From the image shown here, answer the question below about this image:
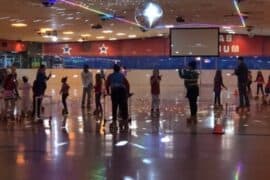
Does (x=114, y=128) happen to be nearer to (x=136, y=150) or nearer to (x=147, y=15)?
(x=136, y=150)

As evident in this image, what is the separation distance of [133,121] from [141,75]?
29429mm

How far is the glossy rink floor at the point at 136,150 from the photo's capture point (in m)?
8.02

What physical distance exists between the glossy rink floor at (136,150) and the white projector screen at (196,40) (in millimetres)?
16724

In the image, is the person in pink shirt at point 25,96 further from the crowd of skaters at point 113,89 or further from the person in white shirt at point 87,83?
the person in white shirt at point 87,83

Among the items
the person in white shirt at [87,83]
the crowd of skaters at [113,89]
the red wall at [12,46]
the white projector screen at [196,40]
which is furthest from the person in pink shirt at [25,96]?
the red wall at [12,46]

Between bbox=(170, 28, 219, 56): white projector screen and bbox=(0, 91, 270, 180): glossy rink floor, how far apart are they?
1672 cm

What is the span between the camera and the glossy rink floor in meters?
8.02

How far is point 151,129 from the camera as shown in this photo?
13.7 meters

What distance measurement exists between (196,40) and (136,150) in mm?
22797

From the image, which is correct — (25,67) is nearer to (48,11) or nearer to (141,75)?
(141,75)

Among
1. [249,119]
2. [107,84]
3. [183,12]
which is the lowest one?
[249,119]

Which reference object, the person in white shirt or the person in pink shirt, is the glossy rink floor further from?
the person in white shirt

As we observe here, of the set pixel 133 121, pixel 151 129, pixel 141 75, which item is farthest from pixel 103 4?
pixel 141 75

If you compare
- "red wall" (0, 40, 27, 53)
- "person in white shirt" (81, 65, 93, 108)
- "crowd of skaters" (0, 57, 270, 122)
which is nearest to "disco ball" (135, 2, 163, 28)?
"crowd of skaters" (0, 57, 270, 122)
